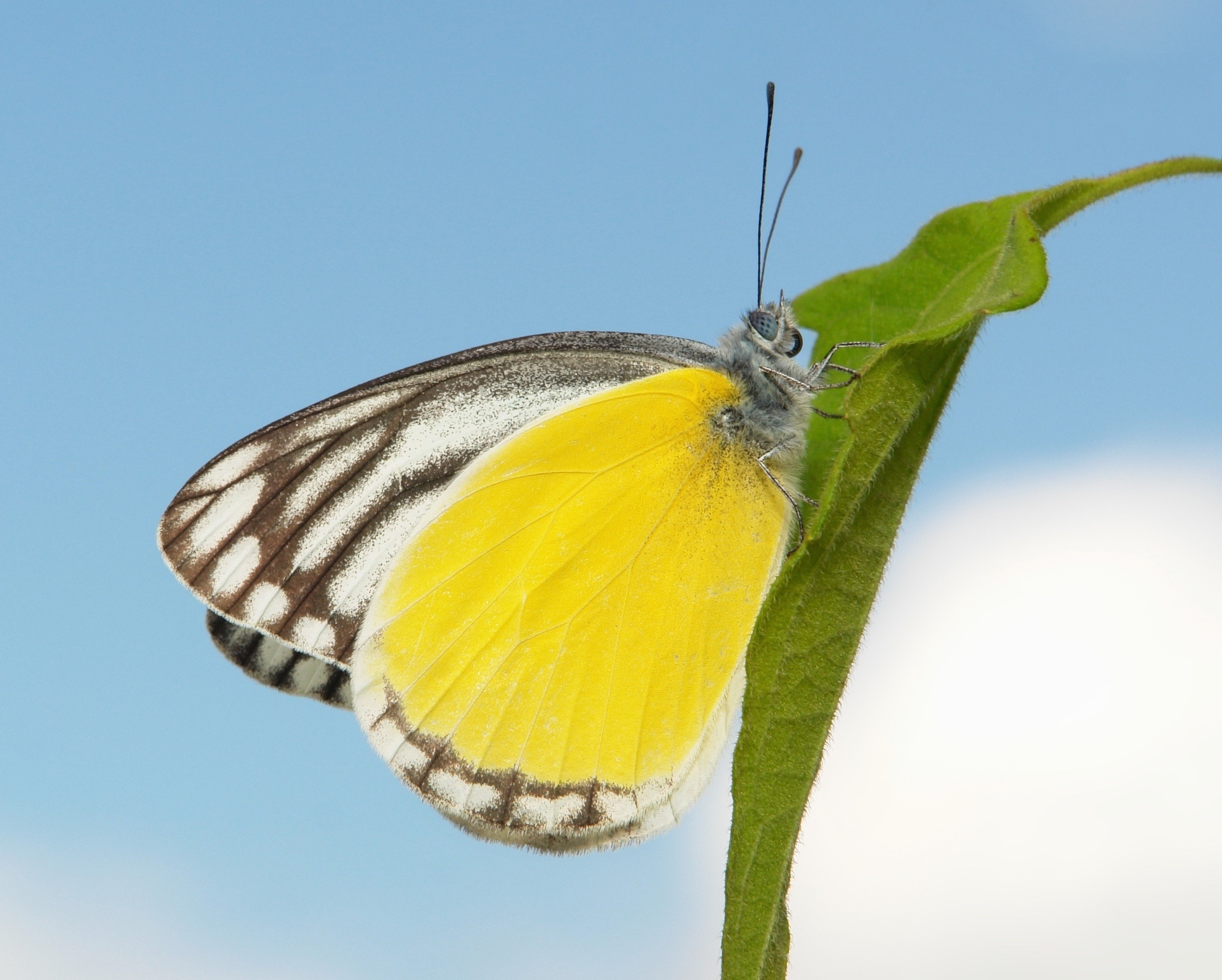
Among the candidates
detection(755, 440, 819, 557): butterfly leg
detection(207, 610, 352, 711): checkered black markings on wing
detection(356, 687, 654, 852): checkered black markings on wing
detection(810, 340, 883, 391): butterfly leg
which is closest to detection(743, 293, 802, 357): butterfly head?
detection(810, 340, 883, 391): butterfly leg

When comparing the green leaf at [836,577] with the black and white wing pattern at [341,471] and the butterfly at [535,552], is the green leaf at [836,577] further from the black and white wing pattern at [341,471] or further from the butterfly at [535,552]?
the black and white wing pattern at [341,471]

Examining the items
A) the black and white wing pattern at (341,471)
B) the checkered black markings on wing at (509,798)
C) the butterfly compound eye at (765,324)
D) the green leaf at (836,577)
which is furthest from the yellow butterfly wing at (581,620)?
the green leaf at (836,577)

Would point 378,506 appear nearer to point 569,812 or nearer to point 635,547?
point 635,547

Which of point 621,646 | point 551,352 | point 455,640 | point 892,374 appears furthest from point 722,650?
point 892,374

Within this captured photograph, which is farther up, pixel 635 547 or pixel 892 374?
pixel 892 374

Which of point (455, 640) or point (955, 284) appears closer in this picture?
point (955, 284)

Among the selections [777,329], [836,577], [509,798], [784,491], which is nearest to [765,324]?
[777,329]
